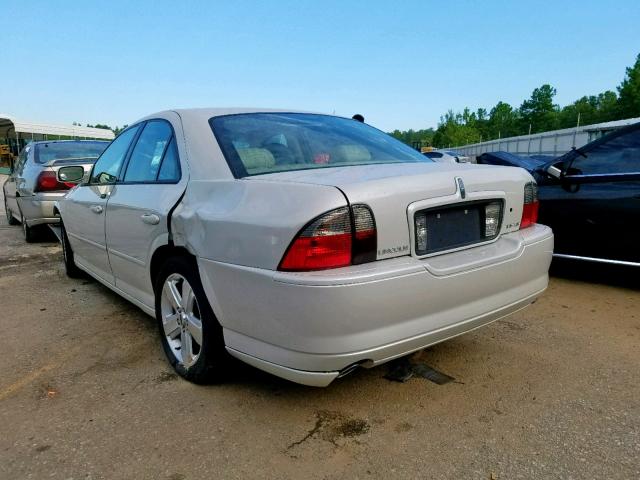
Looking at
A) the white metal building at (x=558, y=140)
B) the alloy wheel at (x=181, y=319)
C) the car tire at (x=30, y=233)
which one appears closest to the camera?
the alloy wheel at (x=181, y=319)

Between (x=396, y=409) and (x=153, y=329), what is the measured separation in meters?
1.97

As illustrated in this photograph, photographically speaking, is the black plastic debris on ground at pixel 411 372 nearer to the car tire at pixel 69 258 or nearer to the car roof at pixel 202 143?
the car roof at pixel 202 143

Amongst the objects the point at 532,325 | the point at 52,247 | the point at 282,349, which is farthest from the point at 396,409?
the point at 52,247

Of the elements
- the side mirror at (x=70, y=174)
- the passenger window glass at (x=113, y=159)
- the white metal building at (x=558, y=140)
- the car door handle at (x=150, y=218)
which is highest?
the passenger window glass at (x=113, y=159)

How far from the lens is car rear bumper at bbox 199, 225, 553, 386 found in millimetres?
1951

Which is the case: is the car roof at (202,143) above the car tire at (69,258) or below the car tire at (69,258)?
above

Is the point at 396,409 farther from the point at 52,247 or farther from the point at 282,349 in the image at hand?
the point at 52,247

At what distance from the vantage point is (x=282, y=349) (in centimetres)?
209

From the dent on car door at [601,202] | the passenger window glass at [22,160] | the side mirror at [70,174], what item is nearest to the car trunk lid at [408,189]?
the dent on car door at [601,202]

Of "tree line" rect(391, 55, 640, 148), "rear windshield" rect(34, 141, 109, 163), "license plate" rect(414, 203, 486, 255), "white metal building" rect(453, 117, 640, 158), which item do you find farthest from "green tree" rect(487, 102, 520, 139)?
"license plate" rect(414, 203, 486, 255)

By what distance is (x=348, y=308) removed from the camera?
1.94 m

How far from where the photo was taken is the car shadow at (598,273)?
14.2 ft

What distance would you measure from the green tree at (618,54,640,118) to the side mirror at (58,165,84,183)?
2496 inches

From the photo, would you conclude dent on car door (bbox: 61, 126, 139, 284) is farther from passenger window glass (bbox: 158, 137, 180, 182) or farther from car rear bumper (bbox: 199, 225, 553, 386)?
car rear bumper (bbox: 199, 225, 553, 386)
